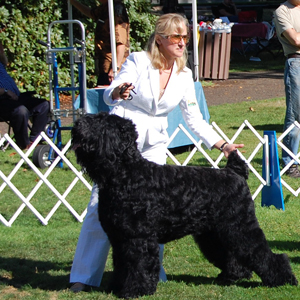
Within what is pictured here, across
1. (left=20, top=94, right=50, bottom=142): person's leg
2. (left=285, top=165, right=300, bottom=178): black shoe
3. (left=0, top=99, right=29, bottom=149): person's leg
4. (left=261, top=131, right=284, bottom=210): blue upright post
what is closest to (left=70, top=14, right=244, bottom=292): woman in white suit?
(left=261, top=131, right=284, bottom=210): blue upright post

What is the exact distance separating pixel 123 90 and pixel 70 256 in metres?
1.81

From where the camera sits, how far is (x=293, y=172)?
23.2 ft

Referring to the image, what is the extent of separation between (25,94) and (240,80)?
28.1 ft

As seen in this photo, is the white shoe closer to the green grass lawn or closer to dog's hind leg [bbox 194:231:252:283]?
the green grass lawn

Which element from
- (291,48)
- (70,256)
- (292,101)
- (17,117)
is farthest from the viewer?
(17,117)

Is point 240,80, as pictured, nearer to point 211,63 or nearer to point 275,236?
point 211,63

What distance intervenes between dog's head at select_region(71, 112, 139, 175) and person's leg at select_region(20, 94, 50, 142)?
495 cm

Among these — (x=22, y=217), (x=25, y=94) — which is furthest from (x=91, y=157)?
(x=25, y=94)

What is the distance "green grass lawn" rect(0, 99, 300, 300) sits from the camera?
12.7 feet

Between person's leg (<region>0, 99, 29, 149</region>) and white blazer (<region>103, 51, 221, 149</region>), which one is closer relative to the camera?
white blazer (<region>103, 51, 221, 149</region>)

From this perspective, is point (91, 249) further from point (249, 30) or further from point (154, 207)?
point (249, 30)

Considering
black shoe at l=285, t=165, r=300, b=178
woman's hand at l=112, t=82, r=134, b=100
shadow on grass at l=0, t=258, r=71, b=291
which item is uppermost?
woman's hand at l=112, t=82, r=134, b=100

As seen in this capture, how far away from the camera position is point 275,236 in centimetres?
508

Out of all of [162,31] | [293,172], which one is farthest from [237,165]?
[293,172]
